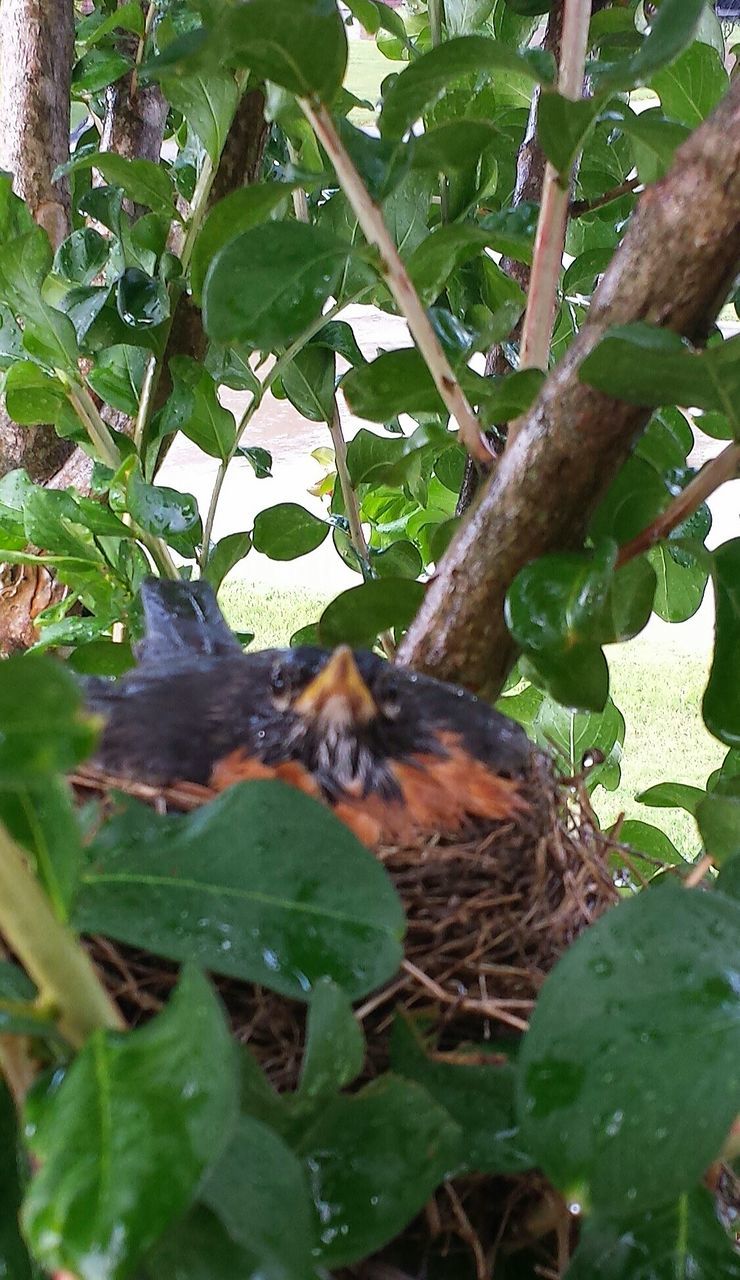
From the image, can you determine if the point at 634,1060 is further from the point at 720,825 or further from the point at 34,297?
the point at 34,297

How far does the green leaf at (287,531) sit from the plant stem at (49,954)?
520 millimetres

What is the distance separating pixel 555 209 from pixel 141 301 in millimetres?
273

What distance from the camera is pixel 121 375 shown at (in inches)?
26.5

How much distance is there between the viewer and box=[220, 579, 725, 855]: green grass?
2070mm

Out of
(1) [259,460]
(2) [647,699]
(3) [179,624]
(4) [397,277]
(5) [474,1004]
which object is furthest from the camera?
(2) [647,699]

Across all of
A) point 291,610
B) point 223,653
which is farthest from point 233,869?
point 291,610

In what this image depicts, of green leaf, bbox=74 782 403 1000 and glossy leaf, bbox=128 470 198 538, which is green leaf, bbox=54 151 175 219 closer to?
glossy leaf, bbox=128 470 198 538

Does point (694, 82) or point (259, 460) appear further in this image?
point (259, 460)

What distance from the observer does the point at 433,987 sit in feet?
0.96

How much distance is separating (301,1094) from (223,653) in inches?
12.5

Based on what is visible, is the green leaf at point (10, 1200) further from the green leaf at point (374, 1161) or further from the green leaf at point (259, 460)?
the green leaf at point (259, 460)

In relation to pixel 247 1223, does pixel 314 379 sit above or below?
above

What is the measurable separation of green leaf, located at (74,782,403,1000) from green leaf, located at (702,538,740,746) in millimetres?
194

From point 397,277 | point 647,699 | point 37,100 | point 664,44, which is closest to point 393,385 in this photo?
point 397,277
